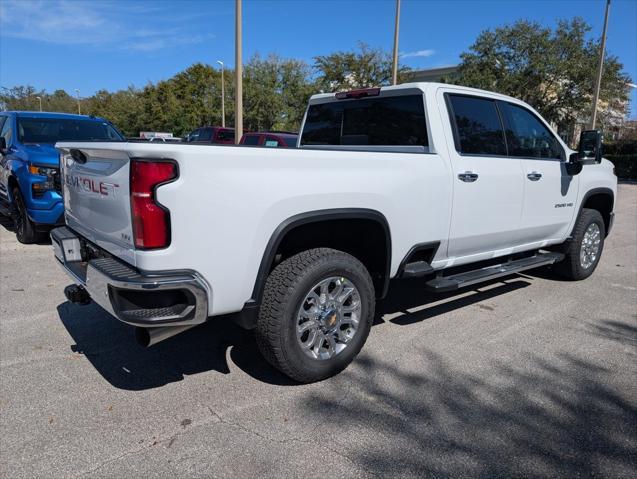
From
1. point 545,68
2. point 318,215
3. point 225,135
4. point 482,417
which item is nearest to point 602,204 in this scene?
point 482,417

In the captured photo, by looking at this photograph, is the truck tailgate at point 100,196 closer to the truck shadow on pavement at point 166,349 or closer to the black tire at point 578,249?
the truck shadow on pavement at point 166,349

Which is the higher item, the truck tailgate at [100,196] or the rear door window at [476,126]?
the rear door window at [476,126]

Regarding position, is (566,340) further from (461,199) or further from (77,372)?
(77,372)

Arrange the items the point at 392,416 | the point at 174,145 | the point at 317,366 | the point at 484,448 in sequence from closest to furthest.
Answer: the point at 174,145 → the point at 484,448 → the point at 392,416 → the point at 317,366

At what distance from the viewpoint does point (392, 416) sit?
2930mm

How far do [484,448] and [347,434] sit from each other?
73 centimetres

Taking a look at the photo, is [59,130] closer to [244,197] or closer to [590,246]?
[244,197]

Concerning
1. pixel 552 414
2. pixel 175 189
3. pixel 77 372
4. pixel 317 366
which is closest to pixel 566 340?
pixel 552 414

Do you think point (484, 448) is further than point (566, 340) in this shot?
No

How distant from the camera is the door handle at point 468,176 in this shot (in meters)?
3.94

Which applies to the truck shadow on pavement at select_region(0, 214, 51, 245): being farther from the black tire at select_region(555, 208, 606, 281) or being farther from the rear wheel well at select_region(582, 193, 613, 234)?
the rear wheel well at select_region(582, 193, 613, 234)

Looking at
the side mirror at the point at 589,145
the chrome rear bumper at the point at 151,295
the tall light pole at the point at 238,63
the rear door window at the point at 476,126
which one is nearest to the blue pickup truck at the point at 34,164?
the chrome rear bumper at the point at 151,295

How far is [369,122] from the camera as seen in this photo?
14.8 ft

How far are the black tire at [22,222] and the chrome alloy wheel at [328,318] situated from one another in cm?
513
